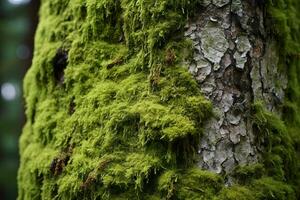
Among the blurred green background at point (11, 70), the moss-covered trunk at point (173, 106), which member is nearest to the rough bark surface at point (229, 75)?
the moss-covered trunk at point (173, 106)

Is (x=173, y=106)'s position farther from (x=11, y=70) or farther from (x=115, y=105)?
(x=11, y=70)

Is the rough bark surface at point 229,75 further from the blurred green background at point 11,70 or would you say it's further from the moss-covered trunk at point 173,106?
the blurred green background at point 11,70

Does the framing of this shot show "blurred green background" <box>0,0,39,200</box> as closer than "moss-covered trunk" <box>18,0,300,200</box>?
No

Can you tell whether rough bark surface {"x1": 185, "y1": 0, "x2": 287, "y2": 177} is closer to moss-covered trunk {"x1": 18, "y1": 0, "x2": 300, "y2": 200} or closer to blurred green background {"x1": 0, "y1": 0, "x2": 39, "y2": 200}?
moss-covered trunk {"x1": 18, "y1": 0, "x2": 300, "y2": 200}

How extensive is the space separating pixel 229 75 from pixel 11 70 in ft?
26.4

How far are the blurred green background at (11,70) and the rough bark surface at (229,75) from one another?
5.73 m

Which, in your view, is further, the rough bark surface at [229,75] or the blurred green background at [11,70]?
the blurred green background at [11,70]

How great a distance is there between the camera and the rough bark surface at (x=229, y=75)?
1723mm

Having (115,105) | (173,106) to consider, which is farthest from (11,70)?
(173,106)

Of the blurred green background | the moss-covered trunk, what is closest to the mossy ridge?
the moss-covered trunk

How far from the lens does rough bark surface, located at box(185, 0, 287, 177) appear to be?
1723 mm

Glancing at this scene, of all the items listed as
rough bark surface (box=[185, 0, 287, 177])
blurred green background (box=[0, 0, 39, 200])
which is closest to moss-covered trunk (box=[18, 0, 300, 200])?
rough bark surface (box=[185, 0, 287, 177])

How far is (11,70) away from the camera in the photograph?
912cm

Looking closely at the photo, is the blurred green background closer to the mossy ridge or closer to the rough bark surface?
the mossy ridge
